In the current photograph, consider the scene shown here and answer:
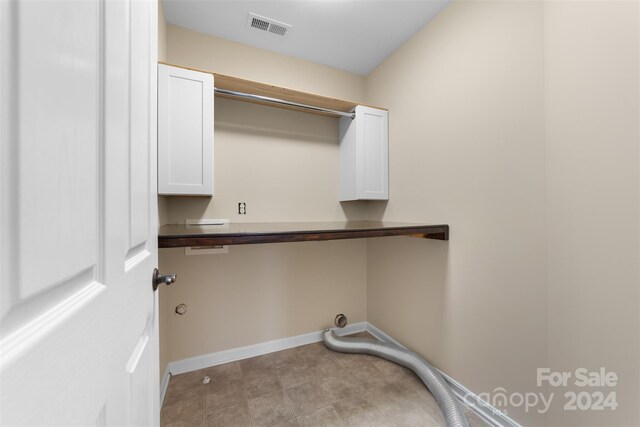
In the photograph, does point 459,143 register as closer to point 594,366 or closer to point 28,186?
point 594,366

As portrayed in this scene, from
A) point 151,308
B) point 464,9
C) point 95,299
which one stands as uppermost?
point 464,9

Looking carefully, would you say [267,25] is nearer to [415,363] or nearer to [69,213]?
[69,213]

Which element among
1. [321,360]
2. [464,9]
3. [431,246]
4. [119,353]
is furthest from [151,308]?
[464,9]

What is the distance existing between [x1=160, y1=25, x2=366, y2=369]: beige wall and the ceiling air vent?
0.25m

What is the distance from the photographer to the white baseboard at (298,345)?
1.43 m

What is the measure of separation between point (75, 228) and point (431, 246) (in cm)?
195

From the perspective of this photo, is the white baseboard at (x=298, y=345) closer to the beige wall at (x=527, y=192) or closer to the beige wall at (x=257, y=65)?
the beige wall at (x=527, y=192)

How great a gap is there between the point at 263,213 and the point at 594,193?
1.97 m

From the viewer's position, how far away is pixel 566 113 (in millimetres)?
1161

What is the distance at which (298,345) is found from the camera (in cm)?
222

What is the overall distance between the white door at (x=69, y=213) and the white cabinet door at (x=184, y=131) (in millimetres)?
1069

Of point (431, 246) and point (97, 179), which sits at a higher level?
point (97, 179)

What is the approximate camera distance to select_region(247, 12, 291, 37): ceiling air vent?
1.80 meters

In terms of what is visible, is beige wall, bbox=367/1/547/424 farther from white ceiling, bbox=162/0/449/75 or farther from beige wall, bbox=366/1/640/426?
white ceiling, bbox=162/0/449/75
